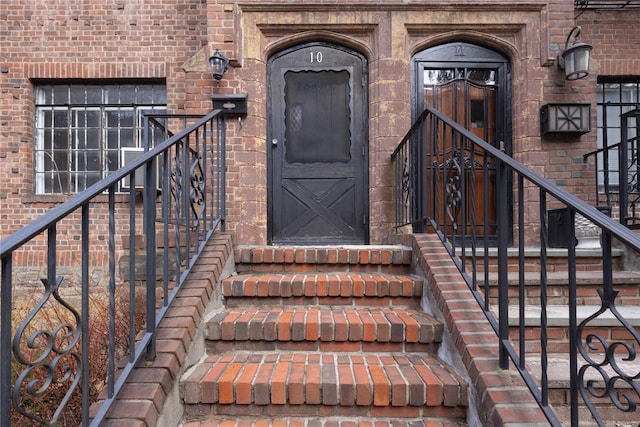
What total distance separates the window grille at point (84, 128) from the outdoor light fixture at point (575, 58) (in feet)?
16.2

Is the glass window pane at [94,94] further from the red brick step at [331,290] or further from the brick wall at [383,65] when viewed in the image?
the red brick step at [331,290]

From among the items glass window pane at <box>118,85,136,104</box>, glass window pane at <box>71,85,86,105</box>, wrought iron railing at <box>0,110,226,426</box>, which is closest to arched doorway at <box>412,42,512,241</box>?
wrought iron railing at <box>0,110,226,426</box>

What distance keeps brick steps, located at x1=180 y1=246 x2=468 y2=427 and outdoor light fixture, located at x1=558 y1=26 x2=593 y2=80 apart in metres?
2.88

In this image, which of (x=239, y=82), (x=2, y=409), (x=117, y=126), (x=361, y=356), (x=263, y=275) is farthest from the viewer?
(x=117, y=126)

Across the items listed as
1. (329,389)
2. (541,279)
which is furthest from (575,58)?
(329,389)

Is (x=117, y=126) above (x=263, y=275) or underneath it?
above

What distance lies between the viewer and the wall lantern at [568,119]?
402cm

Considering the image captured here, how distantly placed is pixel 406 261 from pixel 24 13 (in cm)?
591

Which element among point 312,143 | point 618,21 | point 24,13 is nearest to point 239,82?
point 312,143

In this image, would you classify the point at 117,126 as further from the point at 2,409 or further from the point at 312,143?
the point at 2,409

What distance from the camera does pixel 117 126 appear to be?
18.3ft

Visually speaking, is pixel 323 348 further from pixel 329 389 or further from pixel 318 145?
pixel 318 145

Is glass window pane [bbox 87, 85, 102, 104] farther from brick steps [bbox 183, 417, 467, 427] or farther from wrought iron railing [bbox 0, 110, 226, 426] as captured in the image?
brick steps [bbox 183, 417, 467, 427]

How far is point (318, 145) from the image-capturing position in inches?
173
